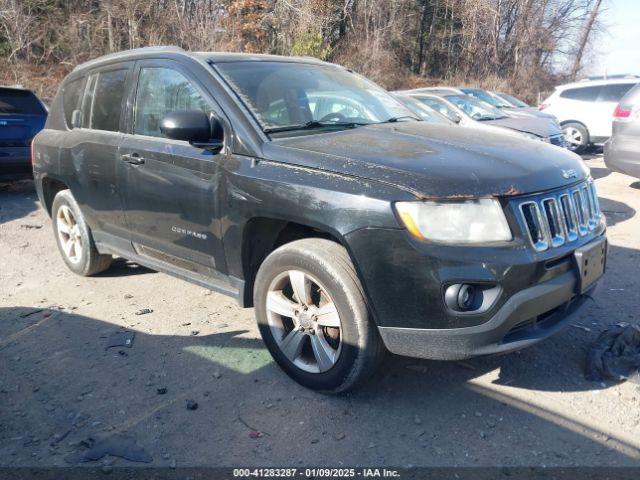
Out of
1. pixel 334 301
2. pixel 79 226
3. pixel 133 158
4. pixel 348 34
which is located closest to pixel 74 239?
pixel 79 226

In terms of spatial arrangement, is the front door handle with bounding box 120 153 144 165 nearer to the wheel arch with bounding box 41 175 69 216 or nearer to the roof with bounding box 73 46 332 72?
the roof with bounding box 73 46 332 72

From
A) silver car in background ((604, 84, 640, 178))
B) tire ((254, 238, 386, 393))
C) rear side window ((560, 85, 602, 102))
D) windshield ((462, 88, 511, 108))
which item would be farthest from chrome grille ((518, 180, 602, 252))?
rear side window ((560, 85, 602, 102))

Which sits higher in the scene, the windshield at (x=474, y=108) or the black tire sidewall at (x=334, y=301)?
the windshield at (x=474, y=108)

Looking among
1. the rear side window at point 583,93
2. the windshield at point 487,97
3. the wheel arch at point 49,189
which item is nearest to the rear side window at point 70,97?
the wheel arch at point 49,189

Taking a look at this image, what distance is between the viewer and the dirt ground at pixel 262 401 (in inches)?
111

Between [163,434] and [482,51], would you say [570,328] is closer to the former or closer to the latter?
[163,434]

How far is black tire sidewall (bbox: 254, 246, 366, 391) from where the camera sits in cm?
297

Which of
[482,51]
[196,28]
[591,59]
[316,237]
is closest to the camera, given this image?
[316,237]

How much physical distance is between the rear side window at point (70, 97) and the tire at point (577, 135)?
1230cm

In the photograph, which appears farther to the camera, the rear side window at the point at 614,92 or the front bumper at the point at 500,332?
the rear side window at the point at 614,92

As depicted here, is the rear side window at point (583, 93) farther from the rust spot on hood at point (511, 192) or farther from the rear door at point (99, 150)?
the rust spot on hood at point (511, 192)

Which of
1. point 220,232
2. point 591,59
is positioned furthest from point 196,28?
point 591,59

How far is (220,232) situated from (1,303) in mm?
2501

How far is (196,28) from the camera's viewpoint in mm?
20594
